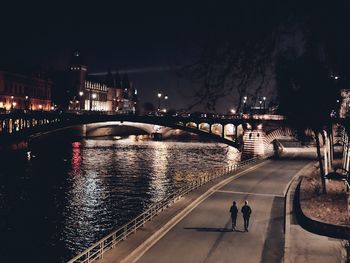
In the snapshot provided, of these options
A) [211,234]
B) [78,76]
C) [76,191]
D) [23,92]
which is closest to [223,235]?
[211,234]

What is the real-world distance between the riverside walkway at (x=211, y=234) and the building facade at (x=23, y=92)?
3494 inches

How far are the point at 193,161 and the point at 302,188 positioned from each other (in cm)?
3852

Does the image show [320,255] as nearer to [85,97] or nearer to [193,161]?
[193,161]

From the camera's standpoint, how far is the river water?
31062 mm

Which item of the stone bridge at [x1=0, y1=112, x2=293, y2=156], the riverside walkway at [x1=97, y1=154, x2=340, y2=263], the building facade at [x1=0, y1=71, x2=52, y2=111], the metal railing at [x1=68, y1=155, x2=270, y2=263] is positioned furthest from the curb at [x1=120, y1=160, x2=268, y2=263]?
the building facade at [x1=0, y1=71, x2=52, y2=111]

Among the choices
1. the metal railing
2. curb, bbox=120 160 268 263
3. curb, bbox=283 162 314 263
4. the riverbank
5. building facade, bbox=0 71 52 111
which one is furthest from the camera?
building facade, bbox=0 71 52 111

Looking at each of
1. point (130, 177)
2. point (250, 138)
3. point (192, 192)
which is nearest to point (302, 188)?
point (192, 192)

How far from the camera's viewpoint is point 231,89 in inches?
311

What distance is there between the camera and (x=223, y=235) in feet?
79.0

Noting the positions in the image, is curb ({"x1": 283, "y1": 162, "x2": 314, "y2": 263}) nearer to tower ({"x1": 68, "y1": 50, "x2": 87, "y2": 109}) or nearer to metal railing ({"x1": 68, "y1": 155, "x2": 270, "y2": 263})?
metal railing ({"x1": 68, "y1": 155, "x2": 270, "y2": 263})

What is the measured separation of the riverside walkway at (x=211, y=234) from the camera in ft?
66.6

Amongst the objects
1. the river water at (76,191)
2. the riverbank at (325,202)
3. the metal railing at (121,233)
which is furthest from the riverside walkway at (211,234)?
the river water at (76,191)

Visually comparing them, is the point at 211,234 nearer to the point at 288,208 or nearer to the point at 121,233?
the point at 121,233

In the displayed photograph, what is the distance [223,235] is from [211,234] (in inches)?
23.5
